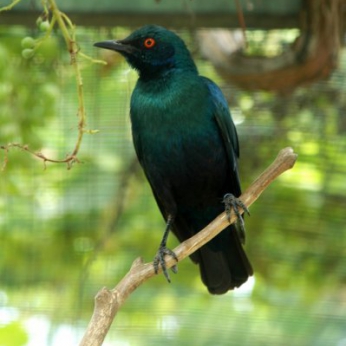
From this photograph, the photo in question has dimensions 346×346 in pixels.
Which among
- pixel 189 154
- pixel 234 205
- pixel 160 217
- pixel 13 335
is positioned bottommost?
pixel 13 335

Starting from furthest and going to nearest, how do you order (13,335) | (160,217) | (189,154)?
(160,217) < (13,335) < (189,154)

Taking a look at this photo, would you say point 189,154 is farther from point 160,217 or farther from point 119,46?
point 160,217

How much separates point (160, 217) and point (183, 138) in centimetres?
129

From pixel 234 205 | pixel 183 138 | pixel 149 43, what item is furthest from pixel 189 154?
pixel 149 43

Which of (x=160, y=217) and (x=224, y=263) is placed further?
(x=160, y=217)

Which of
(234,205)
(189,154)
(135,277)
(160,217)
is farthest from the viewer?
(160,217)

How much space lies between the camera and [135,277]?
9.79 ft

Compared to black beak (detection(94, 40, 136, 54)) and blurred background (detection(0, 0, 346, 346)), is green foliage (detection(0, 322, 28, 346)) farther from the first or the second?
black beak (detection(94, 40, 136, 54))

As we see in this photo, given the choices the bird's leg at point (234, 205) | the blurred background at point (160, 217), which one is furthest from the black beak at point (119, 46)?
the bird's leg at point (234, 205)

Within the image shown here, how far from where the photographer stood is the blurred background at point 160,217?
176 inches

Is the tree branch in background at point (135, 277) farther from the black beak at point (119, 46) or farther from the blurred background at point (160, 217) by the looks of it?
the blurred background at point (160, 217)

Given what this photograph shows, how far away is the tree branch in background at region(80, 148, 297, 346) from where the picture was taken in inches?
107

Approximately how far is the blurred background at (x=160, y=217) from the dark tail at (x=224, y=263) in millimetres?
852

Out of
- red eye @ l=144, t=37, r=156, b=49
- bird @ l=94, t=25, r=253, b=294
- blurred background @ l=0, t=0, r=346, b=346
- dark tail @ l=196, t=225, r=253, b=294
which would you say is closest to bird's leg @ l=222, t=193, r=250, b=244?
bird @ l=94, t=25, r=253, b=294
